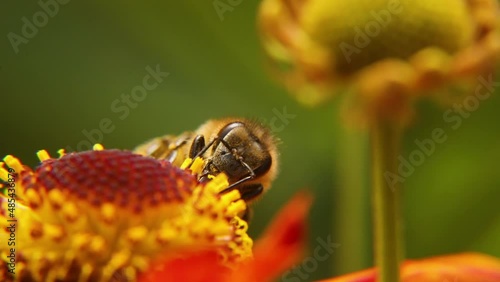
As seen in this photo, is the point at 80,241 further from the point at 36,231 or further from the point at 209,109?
the point at 209,109

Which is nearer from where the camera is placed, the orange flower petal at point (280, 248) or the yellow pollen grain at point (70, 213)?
the orange flower petal at point (280, 248)

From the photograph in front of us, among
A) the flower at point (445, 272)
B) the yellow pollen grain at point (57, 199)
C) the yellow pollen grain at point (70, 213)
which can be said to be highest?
the flower at point (445, 272)

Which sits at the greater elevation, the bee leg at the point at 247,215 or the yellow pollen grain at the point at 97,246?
the bee leg at the point at 247,215

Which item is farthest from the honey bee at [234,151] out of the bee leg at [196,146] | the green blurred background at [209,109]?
the green blurred background at [209,109]

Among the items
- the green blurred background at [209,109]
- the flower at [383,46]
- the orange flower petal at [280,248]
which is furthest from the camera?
the green blurred background at [209,109]

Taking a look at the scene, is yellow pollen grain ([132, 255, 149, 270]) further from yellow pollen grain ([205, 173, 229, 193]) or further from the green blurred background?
the green blurred background

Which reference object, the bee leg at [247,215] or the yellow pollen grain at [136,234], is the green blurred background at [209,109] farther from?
the yellow pollen grain at [136,234]

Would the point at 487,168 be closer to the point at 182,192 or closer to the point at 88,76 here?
the point at 88,76

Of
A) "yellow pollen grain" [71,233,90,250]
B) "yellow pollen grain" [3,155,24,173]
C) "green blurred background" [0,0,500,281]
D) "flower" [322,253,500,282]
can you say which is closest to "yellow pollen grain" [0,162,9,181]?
"yellow pollen grain" [3,155,24,173]
